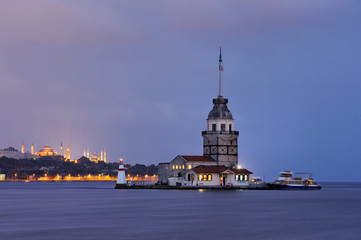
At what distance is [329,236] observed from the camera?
160ft

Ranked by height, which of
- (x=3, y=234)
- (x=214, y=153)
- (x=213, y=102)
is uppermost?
(x=213, y=102)

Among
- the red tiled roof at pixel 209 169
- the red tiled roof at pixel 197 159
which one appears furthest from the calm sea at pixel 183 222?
the red tiled roof at pixel 197 159

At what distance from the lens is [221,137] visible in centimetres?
12131

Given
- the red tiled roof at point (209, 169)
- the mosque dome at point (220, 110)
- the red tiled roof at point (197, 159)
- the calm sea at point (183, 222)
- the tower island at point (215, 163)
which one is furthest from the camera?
the mosque dome at point (220, 110)

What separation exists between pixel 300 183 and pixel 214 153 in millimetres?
25846

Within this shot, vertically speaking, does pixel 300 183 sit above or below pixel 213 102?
below

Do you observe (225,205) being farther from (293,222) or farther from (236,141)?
(236,141)

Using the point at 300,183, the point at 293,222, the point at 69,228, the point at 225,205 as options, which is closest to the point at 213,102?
the point at 300,183

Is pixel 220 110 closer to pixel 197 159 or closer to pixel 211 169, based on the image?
pixel 197 159

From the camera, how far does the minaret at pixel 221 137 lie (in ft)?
398

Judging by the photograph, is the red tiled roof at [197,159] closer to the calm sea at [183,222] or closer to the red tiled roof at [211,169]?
the red tiled roof at [211,169]

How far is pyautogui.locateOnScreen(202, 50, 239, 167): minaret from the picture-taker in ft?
398

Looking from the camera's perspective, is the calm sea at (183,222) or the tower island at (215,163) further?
the tower island at (215,163)

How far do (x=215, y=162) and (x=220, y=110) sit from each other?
35.2ft
